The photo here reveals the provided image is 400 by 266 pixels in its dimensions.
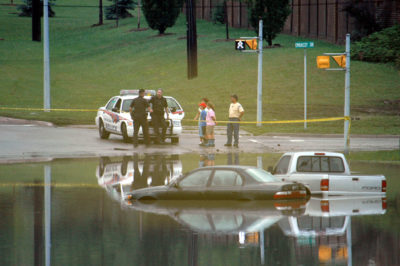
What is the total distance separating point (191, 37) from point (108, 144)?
31334mm

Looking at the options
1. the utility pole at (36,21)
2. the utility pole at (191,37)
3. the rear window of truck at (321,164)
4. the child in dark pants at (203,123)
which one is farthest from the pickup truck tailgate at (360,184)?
the utility pole at (36,21)

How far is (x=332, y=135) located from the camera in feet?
109

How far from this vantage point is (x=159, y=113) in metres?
28.6

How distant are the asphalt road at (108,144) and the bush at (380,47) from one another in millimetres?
28177

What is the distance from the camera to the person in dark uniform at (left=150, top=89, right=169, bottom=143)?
28500 mm

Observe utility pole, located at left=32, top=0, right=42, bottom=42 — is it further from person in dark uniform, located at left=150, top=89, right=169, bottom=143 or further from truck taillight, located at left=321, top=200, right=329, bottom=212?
truck taillight, located at left=321, top=200, right=329, bottom=212

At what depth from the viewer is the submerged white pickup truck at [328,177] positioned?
17.1m

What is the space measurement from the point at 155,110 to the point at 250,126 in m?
10.7

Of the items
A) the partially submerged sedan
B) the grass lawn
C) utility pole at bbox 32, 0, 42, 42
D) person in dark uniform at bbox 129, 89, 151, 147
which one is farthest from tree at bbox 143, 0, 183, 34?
the partially submerged sedan

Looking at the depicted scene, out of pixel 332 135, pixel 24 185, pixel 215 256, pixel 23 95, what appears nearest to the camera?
pixel 215 256

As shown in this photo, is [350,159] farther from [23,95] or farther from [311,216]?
[23,95]

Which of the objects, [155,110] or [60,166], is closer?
[60,166]

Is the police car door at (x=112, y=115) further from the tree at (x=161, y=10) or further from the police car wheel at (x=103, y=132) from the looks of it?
the tree at (x=161, y=10)

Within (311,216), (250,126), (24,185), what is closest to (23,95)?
(250,126)
